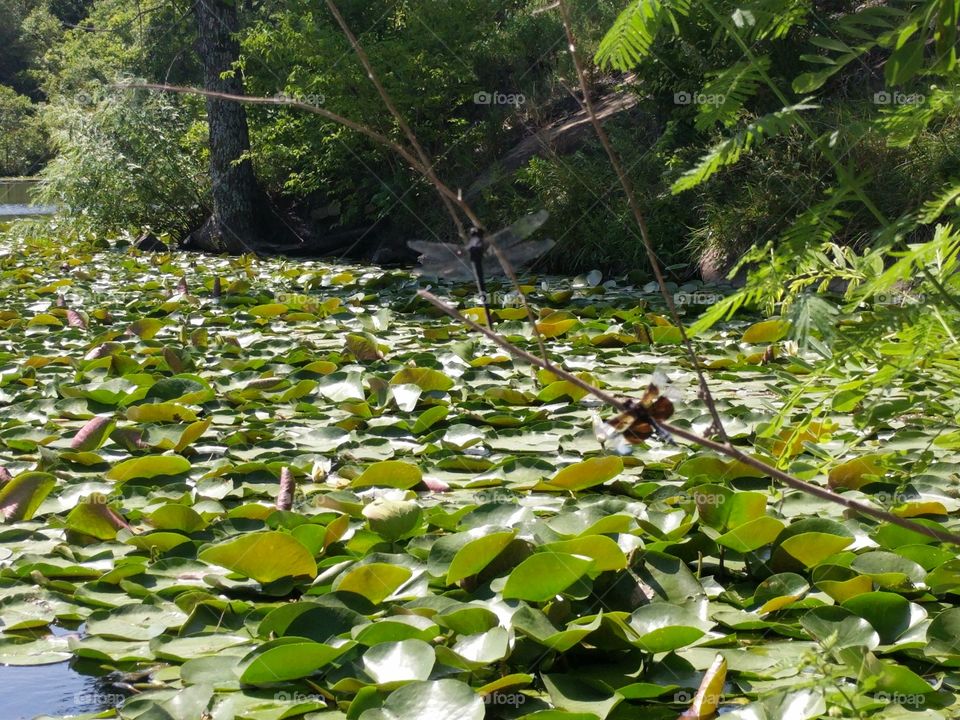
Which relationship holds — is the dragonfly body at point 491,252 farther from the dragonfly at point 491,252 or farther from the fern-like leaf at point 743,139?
the fern-like leaf at point 743,139

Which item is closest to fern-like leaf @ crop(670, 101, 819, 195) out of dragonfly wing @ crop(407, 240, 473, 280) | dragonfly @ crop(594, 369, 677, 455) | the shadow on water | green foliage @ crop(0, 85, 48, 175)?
dragonfly @ crop(594, 369, 677, 455)

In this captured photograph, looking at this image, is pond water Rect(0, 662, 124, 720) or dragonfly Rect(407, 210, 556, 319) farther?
dragonfly Rect(407, 210, 556, 319)

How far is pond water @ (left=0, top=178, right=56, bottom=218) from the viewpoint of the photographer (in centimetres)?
1573

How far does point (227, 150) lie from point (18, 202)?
1246 cm

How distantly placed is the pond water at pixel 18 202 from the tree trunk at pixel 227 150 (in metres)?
2.99

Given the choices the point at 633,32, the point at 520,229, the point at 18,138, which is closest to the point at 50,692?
the point at 633,32

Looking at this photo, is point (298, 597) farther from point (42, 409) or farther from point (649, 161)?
point (649, 161)

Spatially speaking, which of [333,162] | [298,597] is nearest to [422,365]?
[298,597]

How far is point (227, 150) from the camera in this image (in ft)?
31.3

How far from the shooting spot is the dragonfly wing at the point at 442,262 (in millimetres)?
7230

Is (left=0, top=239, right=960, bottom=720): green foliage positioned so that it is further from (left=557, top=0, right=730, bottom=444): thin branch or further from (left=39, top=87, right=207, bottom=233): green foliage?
(left=39, top=87, right=207, bottom=233): green foliage

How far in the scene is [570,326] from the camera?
4.75 meters

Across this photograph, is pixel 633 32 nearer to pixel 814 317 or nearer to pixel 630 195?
pixel 814 317

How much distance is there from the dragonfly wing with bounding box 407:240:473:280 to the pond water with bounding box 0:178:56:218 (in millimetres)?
5834
